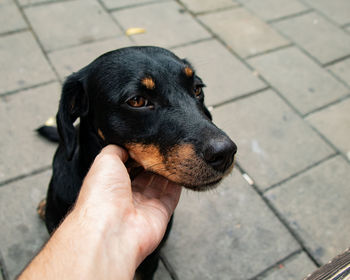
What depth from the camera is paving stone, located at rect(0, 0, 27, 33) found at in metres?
4.79

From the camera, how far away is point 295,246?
3.11m

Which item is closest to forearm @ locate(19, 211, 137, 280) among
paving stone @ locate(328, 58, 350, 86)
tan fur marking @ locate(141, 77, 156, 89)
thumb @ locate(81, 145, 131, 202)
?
thumb @ locate(81, 145, 131, 202)

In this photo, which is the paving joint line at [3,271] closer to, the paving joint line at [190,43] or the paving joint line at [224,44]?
the paving joint line at [190,43]

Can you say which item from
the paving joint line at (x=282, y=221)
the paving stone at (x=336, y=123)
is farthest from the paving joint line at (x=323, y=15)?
the paving joint line at (x=282, y=221)

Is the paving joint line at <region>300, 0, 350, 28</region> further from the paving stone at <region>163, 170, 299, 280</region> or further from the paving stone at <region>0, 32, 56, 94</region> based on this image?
the paving stone at <region>0, 32, 56, 94</region>

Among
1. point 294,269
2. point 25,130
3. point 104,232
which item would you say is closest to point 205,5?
point 25,130

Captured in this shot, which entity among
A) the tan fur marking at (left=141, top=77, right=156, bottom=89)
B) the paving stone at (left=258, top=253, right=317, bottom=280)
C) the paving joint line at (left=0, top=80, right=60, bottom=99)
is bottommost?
the paving stone at (left=258, top=253, right=317, bottom=280)

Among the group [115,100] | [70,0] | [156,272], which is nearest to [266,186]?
[156,272]

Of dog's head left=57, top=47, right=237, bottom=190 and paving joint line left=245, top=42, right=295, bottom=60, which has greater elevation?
dog's head left=57, top=47, right=237, bottom=190

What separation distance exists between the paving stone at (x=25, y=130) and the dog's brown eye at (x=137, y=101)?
1.70 m

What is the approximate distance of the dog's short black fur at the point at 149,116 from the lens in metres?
1.97

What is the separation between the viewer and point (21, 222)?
307 centimetres

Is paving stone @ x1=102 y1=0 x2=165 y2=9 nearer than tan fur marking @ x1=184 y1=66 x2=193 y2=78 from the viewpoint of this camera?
No

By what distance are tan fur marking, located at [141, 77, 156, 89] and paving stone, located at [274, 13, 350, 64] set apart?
11.9 ft
